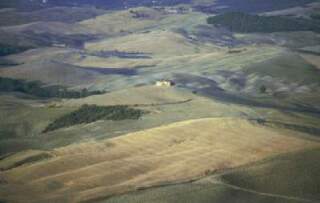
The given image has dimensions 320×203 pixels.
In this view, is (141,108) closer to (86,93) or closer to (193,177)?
(86,93)

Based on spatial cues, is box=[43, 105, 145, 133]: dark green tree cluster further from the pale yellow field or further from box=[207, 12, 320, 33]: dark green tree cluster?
box=[207, 12, 320, 33]: dark green tree cluster

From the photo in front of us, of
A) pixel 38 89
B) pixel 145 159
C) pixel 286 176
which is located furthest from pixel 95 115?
pixel 286 176

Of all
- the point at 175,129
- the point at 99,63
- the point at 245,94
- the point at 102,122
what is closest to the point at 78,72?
the point at 99,63

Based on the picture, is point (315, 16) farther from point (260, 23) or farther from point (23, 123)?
point (23, 123)

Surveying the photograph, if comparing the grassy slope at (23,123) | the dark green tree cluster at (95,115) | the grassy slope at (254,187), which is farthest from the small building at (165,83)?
the grassy slope at (254,187)

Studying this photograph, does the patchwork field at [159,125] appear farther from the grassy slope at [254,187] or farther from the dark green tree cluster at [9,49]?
the dark green tree cluster at [9,49]
